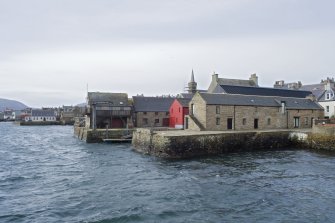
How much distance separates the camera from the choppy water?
39.9 feet

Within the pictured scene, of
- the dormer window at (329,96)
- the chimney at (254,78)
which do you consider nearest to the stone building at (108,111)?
the chimney at (254,78)

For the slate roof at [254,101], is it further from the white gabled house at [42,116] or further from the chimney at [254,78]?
the white gabled house at [42,116]

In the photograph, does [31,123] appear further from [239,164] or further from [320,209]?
[320,209]


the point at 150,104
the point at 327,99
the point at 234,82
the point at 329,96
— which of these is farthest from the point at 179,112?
the point at 329,96

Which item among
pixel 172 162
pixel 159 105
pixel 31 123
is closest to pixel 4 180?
pixel 172 162

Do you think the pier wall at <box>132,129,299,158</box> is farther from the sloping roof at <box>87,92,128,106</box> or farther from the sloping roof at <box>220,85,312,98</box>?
the sloping roof at <box>87,92,128,106</box>

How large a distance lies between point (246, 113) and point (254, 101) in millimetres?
2749

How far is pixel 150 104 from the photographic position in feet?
183

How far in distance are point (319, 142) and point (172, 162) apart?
15.7 meters

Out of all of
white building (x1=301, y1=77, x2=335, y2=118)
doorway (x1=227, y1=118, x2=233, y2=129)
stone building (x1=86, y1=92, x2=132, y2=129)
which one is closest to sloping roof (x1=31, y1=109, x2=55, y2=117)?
stone building (x1=86, y1=92, x2=132, y2=129)

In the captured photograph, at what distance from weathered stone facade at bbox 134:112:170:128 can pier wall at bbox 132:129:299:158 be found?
19890 millimetres

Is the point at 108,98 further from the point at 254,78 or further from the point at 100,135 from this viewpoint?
the point at 254,78

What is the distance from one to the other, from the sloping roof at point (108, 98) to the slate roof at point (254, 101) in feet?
63.8

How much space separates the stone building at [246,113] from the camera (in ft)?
117
